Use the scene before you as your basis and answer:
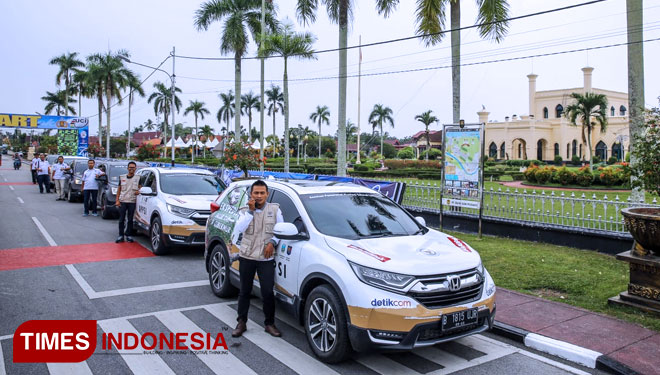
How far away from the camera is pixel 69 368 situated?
457 cm

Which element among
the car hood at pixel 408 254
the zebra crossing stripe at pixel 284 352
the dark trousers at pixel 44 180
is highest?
the dark trousers at pixel 44 180

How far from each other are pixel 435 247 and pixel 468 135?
6.77m

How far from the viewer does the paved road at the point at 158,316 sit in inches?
183

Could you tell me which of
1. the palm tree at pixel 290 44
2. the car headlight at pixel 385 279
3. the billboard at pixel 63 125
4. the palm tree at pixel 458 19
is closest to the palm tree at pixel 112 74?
the billboard at pixel 63 125

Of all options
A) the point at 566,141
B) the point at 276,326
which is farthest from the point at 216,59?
the point at 566,141

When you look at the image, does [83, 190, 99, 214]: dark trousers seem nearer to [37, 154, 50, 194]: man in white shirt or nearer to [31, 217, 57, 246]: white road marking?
[31, 217, 57, 246]: white road marking

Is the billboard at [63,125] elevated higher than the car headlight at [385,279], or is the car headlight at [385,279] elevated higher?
the billboard at [63,125]

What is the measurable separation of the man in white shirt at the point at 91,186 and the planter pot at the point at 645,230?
45.4 feet

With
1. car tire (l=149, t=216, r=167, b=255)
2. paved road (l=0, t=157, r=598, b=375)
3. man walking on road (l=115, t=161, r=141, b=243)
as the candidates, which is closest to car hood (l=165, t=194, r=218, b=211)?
car tire (l=149, t=216, r=167, b=255)

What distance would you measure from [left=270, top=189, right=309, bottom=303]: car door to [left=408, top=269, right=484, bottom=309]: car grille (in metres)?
1.41

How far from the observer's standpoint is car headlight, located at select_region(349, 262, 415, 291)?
4305 mm

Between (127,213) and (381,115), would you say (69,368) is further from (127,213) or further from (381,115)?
(381,115)

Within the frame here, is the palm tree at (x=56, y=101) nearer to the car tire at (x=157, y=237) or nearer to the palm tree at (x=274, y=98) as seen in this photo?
the palm tree at (x=274, y=98)

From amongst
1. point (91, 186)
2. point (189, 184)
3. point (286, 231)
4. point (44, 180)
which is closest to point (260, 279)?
point (286, 231)
